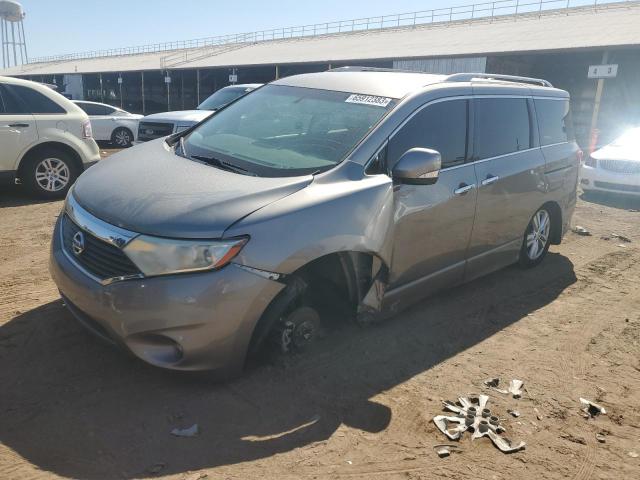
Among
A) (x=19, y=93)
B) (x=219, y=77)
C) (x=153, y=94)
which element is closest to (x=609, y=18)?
(x=219, y=77)

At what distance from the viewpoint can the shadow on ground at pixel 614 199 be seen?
33.5 feet

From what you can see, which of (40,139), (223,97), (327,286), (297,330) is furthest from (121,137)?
(297,330)

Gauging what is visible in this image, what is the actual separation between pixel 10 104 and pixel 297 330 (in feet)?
20.6

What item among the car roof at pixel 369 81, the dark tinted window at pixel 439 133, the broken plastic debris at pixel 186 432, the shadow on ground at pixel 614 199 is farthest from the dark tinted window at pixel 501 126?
the shadow on ground at pixel 614 199

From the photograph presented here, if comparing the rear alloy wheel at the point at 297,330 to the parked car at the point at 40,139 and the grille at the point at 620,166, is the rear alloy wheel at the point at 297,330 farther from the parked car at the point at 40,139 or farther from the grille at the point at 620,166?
the grille at the point at 620,166

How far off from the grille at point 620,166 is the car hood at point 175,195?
8.90m

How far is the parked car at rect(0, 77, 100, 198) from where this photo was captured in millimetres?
7531

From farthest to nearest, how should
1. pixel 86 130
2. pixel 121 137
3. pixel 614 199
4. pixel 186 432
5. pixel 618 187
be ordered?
pixel 121 137 < pixel 614 199 < pixel 618 187 < pixel 86 130 < pixel 186 432

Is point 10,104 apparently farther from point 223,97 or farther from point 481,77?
point 481,77

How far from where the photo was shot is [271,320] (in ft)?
10.5

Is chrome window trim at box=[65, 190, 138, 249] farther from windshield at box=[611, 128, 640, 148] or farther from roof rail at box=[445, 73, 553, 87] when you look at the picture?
windshield at box=[611, 128, 640, 148]

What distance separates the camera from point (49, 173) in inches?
312

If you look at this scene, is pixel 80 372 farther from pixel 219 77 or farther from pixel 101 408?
pixel 219 77

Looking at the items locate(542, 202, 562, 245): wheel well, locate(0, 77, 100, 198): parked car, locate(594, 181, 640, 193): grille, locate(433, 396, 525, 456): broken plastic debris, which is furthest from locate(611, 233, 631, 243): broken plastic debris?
locate(0, 77, 100, 198): parked car
